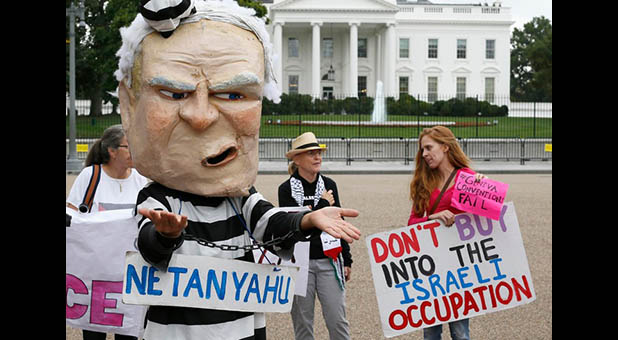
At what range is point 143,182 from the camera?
4.82 metres

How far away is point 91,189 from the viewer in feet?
15.0

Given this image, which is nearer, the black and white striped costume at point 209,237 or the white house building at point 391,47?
the black and white striped costume at point 209,237

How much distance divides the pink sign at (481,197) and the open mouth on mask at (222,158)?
190 centimetres

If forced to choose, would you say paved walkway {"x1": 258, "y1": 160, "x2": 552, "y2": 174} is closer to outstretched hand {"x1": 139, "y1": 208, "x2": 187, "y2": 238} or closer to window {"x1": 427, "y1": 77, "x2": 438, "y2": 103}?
outstretched hand {"x1": 139, "y1": 208, "x2": 187, "y2": 238}

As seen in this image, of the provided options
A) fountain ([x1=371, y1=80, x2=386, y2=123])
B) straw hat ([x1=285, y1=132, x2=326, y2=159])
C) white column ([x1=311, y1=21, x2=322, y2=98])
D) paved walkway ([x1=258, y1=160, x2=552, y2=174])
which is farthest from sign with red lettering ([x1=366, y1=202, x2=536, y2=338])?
white column ([x1=311, y1=21, x2=322, y2=98])

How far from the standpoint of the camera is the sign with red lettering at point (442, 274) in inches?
173

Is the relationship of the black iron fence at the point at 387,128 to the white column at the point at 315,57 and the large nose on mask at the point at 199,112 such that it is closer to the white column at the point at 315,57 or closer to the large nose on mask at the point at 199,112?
the white column at the point at 315,57

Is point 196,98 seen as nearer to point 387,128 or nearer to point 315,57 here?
point 387,128

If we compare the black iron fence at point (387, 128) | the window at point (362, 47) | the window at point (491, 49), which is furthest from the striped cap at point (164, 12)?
the window at point (491, 49)

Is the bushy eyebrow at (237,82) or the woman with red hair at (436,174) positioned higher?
the bushy eyebrow at (237,82)

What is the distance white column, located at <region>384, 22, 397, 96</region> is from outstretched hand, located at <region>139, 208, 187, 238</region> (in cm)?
A: 5844

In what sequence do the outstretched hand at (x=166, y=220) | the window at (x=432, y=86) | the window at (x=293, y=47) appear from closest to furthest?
the outstretched hand at (x=166, y=220) → the window at (x=293, y=47) → the window at (x=432, y=86)

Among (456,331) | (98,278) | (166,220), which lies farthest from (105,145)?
(456,331)
